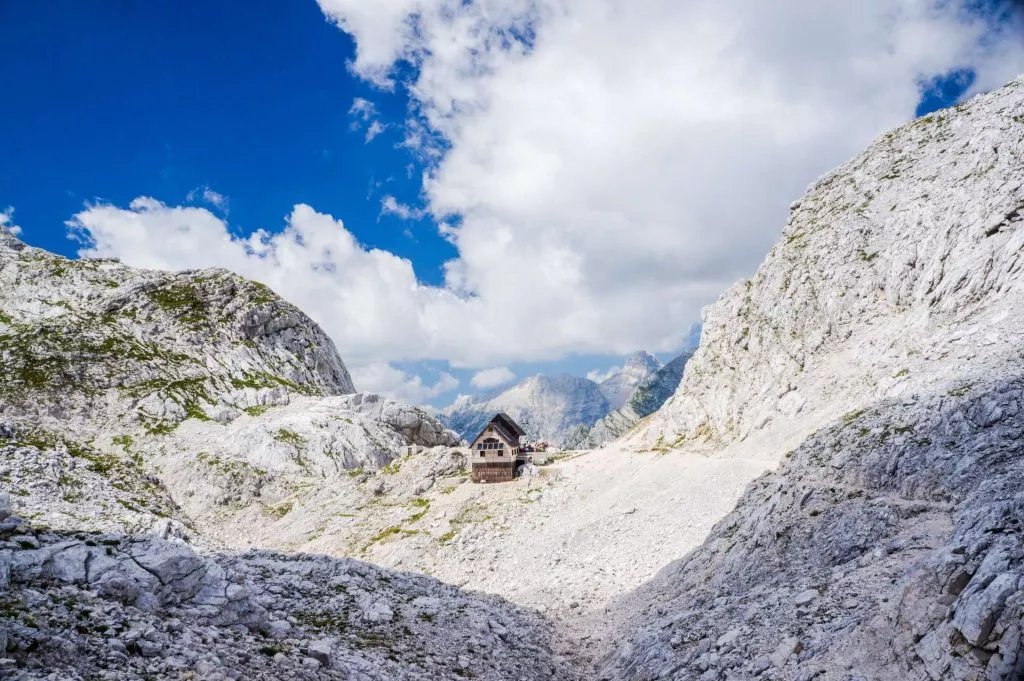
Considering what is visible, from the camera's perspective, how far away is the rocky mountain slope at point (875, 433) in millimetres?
13984

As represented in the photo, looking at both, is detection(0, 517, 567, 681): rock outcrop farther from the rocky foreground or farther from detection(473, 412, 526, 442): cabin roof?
detection(473, 412, 526, 442): cabin roof

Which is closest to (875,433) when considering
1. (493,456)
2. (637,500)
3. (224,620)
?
(637,500)

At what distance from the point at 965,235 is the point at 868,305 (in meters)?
9.19

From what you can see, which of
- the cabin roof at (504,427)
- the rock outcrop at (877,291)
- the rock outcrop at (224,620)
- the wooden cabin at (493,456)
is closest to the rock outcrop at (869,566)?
the rock outcrop at (224,620)

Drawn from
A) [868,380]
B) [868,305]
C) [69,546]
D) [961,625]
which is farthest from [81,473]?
[868,305]

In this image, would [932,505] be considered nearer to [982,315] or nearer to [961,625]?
[961,625]

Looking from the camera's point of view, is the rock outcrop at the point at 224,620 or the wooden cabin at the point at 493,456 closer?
the rock outcrop at the point at 224,620

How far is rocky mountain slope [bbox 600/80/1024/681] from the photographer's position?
45.9ft

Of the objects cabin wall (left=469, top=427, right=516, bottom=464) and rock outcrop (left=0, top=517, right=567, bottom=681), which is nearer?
rock outcrop (left=0, top=517, right=567, bottom=681)

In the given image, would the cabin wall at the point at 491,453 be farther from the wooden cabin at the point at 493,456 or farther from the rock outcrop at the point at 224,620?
the rock outcrop at the point at 224,620

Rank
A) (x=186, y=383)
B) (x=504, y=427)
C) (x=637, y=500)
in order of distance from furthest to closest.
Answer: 1. (x=186, y=383)
2. (x=504, y=427)
3. (x=637, y=500)

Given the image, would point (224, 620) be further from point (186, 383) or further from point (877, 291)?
point (186, 383)

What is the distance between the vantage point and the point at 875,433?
2845 cm

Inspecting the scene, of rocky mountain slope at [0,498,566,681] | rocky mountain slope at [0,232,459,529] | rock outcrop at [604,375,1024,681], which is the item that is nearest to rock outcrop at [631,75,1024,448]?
rock outcrop at [604,375,1024,681]
